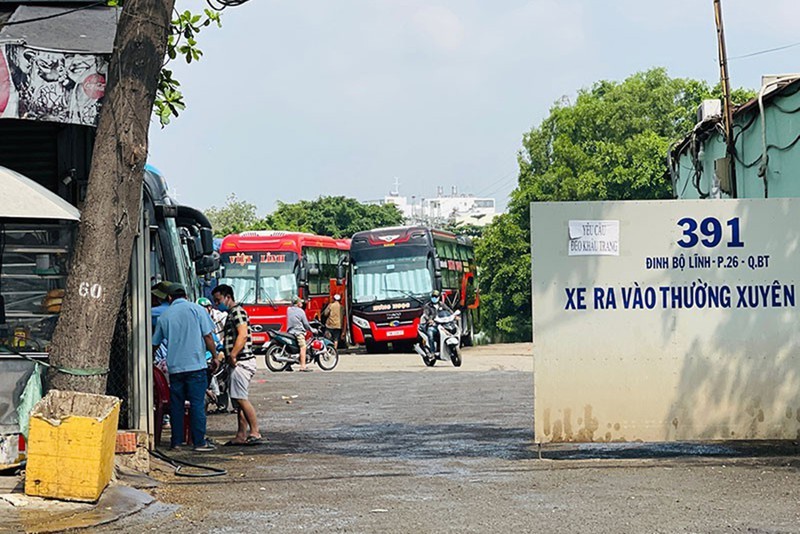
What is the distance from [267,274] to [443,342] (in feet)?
36.5

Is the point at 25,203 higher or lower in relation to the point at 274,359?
higher

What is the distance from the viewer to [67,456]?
9164mm

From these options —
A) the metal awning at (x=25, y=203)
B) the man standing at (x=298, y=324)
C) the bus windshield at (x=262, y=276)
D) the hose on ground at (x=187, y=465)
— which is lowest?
the hose on ground at (x=187, y=465)

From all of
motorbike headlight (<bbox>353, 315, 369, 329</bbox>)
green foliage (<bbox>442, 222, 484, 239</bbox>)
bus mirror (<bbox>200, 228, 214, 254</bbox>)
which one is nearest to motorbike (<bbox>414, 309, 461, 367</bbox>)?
motorbike headlight (<bbox>353, 315, 369, 329</bbox>)

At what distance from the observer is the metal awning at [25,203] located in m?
9.73

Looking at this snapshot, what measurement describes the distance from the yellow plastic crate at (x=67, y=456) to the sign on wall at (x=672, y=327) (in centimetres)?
411

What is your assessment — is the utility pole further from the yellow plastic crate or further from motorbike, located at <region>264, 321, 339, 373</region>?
motorbike, located at <region>264, 321, 339, 373</region>

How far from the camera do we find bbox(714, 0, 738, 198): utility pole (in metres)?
15.9

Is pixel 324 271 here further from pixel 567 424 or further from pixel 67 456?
pixel 67 456

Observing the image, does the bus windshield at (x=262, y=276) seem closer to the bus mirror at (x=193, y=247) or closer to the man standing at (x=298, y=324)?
the man standing at (x=298, y=324)

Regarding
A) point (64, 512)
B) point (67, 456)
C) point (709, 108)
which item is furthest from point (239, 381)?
point (709, 108)

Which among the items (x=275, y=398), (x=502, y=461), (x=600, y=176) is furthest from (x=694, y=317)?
(x=600, y=176)

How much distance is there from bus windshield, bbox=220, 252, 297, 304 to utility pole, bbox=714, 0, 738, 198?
2283 centimetres

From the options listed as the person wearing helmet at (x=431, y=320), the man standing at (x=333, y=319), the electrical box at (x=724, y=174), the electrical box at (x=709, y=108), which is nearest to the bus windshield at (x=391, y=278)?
the man standing at (x=333, y=319)
